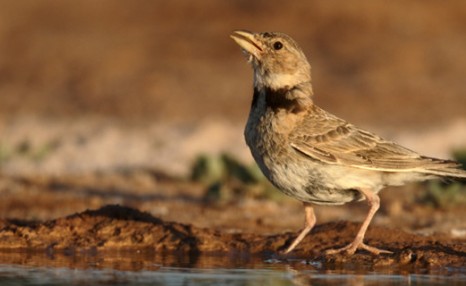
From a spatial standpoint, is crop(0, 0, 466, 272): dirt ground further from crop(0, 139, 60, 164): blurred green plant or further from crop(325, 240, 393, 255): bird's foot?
crop(325, 240, 393, 255): bird's foot

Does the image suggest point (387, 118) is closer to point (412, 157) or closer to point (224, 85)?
point (224, 85)

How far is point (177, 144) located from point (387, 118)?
408 centimetres

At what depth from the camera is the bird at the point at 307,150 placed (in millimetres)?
8547

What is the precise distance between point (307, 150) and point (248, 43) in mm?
1096

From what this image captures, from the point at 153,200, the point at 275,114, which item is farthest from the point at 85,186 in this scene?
the point at 275,114

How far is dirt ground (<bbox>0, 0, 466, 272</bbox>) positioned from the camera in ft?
31.1

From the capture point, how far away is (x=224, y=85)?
867 inches

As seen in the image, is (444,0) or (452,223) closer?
(452,223)

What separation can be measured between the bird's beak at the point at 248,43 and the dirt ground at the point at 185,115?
148 cm

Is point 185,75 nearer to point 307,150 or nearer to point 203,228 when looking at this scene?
point 203,228

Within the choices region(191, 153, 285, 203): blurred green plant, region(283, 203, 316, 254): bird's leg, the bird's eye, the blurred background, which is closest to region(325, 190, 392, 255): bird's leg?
region(283, 203, 316, 254): bird's leg

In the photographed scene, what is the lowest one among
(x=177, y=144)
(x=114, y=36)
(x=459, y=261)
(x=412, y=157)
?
(x=459, y=261)

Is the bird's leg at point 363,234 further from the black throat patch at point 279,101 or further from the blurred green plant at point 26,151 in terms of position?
the blurred green plant at point 26,151

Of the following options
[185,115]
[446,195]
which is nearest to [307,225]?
[446,195]
